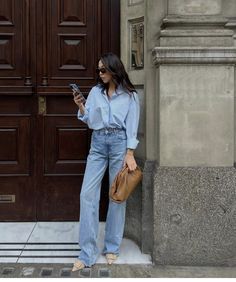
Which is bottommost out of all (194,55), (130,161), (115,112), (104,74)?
(130,161)

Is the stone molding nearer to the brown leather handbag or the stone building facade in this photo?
the stone building facade

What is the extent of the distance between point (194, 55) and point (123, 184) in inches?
57.4

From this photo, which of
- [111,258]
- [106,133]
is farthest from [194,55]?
[111,258]

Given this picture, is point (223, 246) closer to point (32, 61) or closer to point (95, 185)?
point (95, 185)

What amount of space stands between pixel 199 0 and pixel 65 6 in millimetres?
1665

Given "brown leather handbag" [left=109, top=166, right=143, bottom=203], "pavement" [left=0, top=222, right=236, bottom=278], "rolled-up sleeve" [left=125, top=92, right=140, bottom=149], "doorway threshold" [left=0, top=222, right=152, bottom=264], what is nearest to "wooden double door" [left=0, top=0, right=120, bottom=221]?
"doorway threshold" [left=0, top=222, right=152, bottom=264]

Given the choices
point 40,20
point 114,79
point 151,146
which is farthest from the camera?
point 40,20

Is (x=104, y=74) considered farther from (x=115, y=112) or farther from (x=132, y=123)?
(x=132, y=123)

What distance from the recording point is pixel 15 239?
5.82 metres

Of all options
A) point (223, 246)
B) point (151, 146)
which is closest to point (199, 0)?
point (151, 146)

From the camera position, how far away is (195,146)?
5285mm

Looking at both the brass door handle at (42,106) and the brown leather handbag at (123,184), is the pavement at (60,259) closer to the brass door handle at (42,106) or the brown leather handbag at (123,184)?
the brown leather handbag at (123,184)

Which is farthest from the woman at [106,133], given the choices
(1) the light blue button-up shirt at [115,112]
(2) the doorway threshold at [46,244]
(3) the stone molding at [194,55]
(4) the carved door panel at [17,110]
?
(4) the carved door panel at [17,110]

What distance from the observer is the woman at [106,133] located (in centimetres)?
517
